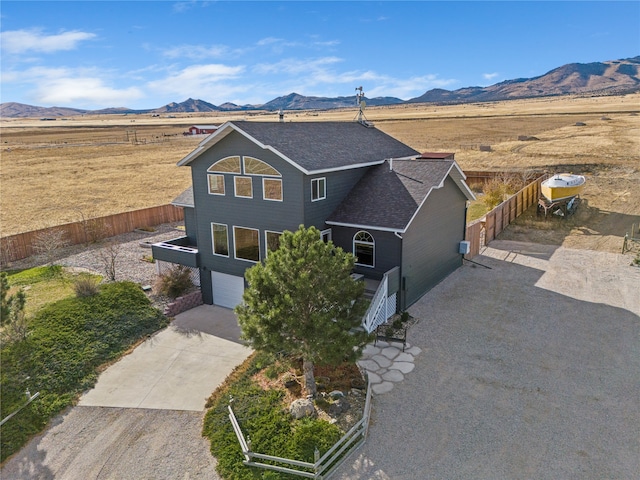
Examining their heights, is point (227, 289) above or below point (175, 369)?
above

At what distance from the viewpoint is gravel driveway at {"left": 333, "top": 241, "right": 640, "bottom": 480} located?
9852mm

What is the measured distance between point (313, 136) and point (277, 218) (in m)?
4.45

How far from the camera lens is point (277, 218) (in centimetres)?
1688

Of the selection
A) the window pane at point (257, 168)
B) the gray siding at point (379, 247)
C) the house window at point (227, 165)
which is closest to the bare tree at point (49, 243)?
the house window at point (227, 165)

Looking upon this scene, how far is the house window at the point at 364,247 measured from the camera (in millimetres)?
17203

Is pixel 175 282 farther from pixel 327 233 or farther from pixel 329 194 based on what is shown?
pixel 329 194

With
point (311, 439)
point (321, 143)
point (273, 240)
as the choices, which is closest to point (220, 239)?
point (273, 240)

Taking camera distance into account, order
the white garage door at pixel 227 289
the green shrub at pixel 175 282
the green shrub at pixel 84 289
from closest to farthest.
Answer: the green shrub at pixel 84 289, the white garage door at pixel 227 289, the green shrub at pixel 175 282

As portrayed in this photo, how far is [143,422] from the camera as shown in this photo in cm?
1180

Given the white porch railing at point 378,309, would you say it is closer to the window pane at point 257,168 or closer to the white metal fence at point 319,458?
the white metal fence at point 319,458

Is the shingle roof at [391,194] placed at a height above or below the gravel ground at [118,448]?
above

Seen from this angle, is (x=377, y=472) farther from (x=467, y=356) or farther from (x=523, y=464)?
(x=467, y=356)

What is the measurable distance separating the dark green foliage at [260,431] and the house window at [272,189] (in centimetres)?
670

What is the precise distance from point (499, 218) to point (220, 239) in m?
17.6
